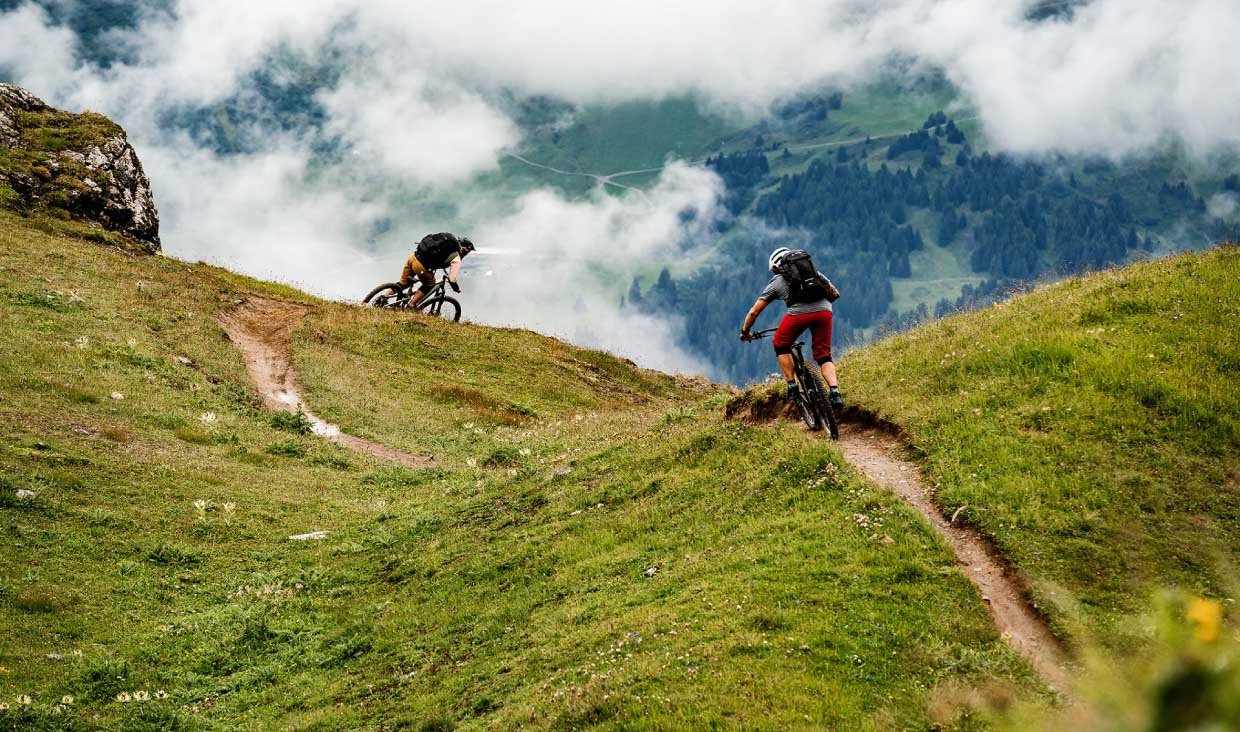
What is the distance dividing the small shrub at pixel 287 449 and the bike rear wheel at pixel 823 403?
17.1 meters

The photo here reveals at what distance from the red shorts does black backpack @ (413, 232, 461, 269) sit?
89.3 ft

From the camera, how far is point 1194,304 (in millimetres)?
19031

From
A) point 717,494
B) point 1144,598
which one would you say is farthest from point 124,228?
point 1144,598

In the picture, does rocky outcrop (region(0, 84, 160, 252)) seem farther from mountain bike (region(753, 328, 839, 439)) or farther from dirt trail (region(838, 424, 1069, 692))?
dirt trail (region(838, 424, 1069, 692))

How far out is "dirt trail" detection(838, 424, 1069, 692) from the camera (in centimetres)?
1120

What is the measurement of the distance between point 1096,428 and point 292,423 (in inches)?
987

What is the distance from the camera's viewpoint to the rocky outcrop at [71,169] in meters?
47.9

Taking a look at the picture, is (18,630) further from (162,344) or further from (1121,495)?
(162,344)

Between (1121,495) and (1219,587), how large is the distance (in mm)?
2195

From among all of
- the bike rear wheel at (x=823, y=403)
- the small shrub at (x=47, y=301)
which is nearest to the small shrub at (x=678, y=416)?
the bike rear wheel at (x=823, y=403)

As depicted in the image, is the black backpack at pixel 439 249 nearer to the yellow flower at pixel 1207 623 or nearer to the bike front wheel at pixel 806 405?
the bike front wheel at pixel 806 405

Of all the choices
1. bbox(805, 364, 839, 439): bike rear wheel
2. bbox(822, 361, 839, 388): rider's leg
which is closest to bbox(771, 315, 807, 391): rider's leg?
bbox(805, 364, 839, 439): bike rear wheel

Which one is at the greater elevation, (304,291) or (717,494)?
(304,291)

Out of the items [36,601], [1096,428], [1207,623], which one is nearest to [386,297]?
[36,601]
